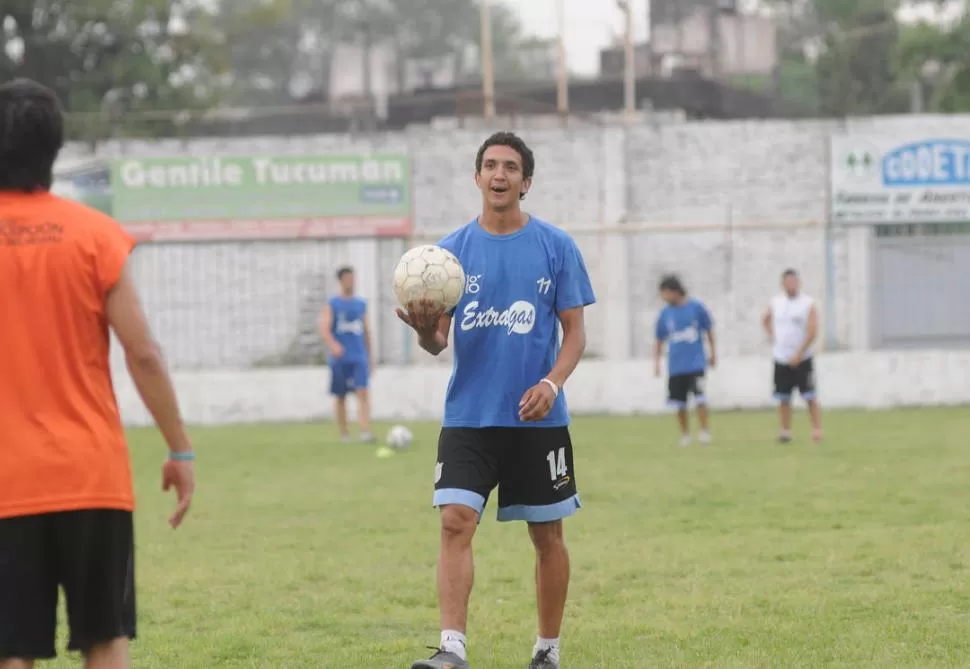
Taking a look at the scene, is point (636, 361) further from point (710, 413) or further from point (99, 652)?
point (99, 652)

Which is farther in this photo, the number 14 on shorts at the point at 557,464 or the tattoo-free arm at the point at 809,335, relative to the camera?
the tattoo-free arm at the point at 809,335

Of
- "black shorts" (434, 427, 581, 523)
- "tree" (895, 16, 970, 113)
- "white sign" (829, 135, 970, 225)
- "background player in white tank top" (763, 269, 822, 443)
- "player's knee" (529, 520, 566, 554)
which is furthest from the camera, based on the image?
"tree" (895, 16, 970, 113)

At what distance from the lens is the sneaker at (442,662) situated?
247 inches

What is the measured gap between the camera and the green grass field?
7.42 metres

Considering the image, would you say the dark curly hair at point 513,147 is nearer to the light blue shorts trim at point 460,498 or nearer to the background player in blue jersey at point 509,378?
the background player in blue jersey at point 509,378

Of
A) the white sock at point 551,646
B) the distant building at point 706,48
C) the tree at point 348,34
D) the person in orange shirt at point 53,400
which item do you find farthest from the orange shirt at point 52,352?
the tree at point 348,34

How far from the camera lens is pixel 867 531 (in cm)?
1110

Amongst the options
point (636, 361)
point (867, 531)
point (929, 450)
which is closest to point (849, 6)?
point (636, 361)

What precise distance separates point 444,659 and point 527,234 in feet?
5.55

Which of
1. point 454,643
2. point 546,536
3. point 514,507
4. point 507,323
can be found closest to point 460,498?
point 514,507

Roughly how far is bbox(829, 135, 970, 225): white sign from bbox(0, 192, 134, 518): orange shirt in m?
26.4

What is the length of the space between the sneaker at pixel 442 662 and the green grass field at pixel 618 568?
2.43ft

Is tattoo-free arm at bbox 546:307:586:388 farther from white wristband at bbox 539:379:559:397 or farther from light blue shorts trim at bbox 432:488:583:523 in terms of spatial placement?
light blue shorts trim at bbox 432:488:583:523

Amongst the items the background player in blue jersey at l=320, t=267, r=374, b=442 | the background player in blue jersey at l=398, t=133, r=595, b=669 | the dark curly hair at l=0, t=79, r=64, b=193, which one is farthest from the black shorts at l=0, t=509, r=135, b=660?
the background player in blue jersey at l=320, t=267, r=374, b=442
